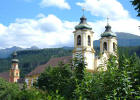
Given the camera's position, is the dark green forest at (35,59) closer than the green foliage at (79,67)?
No

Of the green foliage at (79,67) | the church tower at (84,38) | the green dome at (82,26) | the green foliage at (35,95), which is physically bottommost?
the green foliage at (35,95)

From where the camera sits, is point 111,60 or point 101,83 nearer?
point 101,83

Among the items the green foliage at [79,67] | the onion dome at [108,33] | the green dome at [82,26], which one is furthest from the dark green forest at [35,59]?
the green foliage at [79,67]

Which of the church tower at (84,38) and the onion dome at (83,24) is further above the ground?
the onion dome at (83,24)

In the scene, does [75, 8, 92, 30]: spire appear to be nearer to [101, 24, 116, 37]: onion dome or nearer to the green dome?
the green dome

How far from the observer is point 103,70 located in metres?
8.16

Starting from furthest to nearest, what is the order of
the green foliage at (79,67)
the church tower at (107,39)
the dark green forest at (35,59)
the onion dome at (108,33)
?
the dark green forest at (35,59), the onion dome at (108,33), the church tower at (107,39), the green foliage at (79,67)

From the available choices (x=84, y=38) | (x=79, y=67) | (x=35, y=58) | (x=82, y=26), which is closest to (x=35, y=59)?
(x=35, y=58)

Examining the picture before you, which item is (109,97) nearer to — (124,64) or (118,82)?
(118,82)

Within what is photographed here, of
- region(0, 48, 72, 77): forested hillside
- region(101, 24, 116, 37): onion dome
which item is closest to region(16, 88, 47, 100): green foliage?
region(101, 24, 116, 37): onion dome

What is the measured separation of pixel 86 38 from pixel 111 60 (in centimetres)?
3935

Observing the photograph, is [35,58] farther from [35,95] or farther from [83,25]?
[35,95]

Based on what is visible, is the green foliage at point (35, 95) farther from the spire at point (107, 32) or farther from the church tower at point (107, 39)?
the spire at point (107, 32)

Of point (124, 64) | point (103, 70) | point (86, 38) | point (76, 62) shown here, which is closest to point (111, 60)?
point (103, 70)
